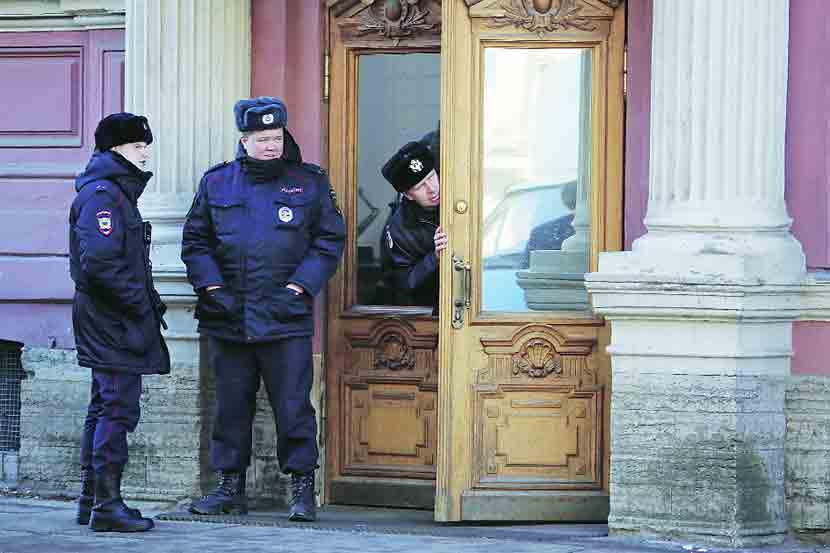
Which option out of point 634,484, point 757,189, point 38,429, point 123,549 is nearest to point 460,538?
point 634,484

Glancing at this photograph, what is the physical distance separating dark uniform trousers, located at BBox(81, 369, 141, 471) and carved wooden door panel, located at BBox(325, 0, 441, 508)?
1.36 metres

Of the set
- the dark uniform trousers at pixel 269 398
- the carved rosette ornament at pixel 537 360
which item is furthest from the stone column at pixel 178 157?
the carved rosette ornament at pixel 537 360

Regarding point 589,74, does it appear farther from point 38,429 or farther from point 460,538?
point 38,429

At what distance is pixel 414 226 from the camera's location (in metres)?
9.31

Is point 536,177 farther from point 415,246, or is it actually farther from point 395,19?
point 395,19

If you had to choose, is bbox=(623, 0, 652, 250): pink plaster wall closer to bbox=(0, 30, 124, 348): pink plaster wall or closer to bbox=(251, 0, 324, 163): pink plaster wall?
bbox=(251, 0, 324, 163): pink plaster wall

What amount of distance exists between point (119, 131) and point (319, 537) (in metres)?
2.03

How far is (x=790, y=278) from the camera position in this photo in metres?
8.23

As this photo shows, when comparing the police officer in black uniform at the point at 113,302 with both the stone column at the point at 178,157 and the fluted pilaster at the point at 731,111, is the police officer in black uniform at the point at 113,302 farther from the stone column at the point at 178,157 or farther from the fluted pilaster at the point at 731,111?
the fluted pilaster at the point at 731,111

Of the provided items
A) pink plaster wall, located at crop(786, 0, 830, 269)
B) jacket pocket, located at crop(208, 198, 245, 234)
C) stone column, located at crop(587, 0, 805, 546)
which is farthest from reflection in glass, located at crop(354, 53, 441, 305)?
pink plaster wall, located at crop(786, 0, 830, 269)

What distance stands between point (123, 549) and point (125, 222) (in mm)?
1469

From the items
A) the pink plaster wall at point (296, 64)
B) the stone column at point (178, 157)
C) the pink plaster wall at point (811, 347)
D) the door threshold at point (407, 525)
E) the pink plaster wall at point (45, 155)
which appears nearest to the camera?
the pink plaster wall at point (811, 347)

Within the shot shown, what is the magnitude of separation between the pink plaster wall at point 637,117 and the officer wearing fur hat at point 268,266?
4.53 ft

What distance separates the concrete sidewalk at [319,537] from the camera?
8.02m
